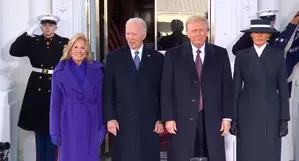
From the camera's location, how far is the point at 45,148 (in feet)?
17.2

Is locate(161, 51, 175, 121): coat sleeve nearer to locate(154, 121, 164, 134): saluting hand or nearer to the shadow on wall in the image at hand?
locate(154, 121, 164, 134): saluting hand

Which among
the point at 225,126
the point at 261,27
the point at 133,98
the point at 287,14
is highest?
the point at 287,14

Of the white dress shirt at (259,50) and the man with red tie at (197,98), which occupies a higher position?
the white dress shirt at (259,50)

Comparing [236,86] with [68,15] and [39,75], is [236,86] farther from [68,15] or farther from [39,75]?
[68,15]

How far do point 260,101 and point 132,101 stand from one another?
1.12m

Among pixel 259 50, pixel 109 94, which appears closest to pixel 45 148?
pixel 109 94

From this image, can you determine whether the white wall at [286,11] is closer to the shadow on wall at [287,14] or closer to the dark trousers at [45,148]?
the shadow on wall at [287,14]

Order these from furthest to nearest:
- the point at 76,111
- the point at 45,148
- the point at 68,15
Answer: the point at 68,15 < the point at 45,148 < the point at 76,111

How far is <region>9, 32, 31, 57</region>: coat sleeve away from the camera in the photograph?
200 inches

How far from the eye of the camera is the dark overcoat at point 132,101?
423cm

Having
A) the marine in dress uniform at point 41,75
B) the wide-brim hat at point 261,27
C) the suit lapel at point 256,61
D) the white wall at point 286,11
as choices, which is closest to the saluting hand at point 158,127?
the suit lapel at point 256,61

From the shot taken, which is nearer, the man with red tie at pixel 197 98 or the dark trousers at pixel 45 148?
the man with red tie at pixel 197 98

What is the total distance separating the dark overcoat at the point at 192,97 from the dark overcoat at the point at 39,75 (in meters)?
1.46

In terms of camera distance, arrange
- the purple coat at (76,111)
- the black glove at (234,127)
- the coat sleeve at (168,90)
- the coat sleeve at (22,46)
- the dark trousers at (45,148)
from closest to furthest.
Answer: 1. the coat sleeve at (168,90)
2. the purple coat at (76,111)
3. the black glove at (234,127)
4. the coat sleeve at (22,46)
5. the dark trousers at (45,148)
